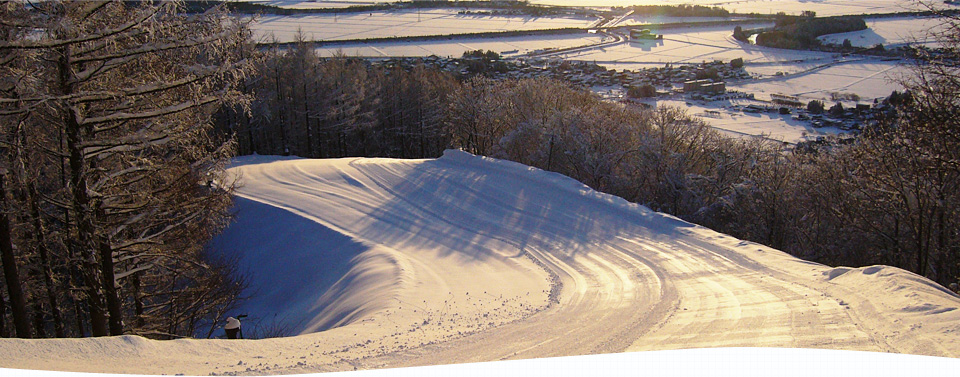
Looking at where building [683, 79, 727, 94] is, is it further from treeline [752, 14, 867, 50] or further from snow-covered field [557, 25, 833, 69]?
treeline [752, 14, 867, 50]

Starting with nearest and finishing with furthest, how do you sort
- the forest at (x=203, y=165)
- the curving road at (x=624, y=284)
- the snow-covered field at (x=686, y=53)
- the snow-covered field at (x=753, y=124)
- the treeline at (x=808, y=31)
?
the curving road at (x=624, y=284) → the forest at (x=203, y=165) → the snow-covered field at (x=753, y=124) → the snow-covered field at (x=686, y=53) → the treeline at (x=808, y=31)

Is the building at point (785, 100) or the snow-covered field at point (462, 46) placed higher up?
the snow-covered field at point (462, 46)

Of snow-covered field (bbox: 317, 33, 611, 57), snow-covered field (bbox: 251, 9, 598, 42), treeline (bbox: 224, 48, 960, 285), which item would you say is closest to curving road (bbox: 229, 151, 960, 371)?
treeline (bbox: 224, 48, 960, 285)

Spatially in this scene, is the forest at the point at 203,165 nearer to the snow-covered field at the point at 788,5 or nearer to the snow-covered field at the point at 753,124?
the snow-covered field at the point at 753,124

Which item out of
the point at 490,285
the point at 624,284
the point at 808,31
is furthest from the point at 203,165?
the point at 808,31

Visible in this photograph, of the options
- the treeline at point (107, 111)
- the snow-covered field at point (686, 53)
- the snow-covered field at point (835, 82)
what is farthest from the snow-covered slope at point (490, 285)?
the snow-covered field at point (686, 53)
